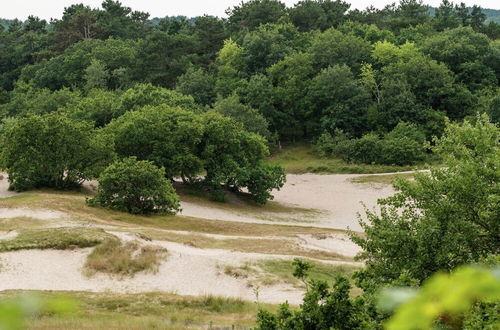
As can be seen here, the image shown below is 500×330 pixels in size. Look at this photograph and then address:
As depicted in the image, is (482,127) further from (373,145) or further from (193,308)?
(373,145)

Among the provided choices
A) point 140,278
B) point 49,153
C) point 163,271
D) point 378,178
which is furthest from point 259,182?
point 140,278

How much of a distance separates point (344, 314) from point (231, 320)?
7211 mm

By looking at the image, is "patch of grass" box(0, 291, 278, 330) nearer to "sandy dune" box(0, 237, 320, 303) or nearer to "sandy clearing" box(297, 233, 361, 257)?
"sandy dune" box(0, 237, 320, 303)

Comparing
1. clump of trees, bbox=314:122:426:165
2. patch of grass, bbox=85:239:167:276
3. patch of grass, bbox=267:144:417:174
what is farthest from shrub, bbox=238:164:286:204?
patch of grass, bbox=85:239:167:276

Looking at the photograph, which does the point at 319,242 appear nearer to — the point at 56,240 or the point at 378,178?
the point at 56,240

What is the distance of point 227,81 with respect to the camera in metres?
73.1

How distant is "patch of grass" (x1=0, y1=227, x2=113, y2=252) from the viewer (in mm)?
22953

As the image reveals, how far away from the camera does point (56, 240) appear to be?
23469 mm

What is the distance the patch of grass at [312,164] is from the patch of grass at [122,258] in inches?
1380

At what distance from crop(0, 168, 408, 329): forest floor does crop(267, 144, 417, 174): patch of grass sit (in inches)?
632

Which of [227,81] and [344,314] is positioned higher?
[227,81]

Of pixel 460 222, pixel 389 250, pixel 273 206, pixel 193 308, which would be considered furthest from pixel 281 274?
pixel 273 206

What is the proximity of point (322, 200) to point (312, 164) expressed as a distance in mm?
13189

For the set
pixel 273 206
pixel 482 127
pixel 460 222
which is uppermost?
pixel 482 127
